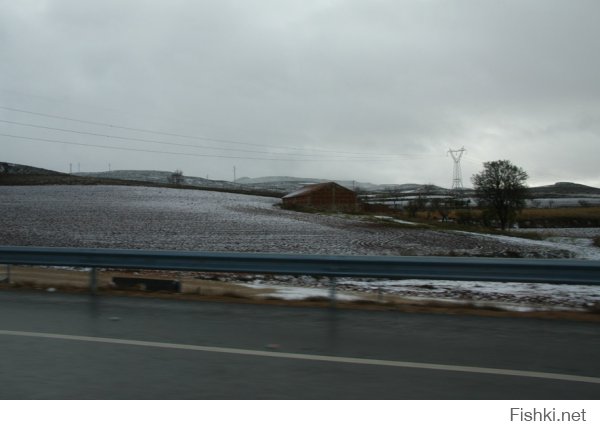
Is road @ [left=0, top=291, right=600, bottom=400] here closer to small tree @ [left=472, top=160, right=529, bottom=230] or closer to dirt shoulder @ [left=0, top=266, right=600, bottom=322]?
dirt shoulder @ [left=0, top=266, right=600, bottom=322]

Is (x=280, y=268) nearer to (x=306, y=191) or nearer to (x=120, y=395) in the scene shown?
(x=120, y=395)

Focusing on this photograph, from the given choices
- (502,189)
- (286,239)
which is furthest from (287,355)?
(502,189)

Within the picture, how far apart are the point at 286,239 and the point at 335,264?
16242mm

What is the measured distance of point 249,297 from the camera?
10.6m

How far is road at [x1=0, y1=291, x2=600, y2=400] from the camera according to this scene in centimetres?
529

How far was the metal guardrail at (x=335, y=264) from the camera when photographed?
28.8 feet

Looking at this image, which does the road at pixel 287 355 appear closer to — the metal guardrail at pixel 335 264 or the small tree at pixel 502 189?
the metal guardrail at pixel 335 264

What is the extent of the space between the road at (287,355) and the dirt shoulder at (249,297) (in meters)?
0.51

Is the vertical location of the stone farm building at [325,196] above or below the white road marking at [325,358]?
above

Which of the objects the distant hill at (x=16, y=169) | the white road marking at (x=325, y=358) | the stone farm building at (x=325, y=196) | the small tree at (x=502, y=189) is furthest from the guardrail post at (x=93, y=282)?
the distant hill at (x=16, y=169)

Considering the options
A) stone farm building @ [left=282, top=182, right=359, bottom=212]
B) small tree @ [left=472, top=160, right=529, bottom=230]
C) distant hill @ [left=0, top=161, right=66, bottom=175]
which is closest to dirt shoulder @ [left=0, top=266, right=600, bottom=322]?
small tree @ [left=472, top=160, right=529, bottom=230]

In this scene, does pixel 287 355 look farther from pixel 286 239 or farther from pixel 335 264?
pixel 286 239

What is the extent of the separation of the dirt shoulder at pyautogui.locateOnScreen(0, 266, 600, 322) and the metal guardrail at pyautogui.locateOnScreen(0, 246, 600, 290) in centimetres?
48

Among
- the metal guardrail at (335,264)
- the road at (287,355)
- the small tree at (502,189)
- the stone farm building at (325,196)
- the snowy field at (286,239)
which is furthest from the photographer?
the stone farm building at (325,196)
